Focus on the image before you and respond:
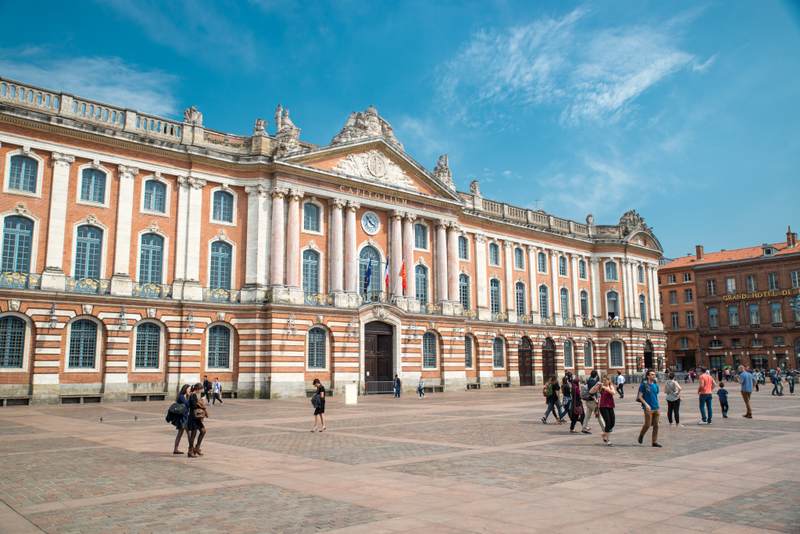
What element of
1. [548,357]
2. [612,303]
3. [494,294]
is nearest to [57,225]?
[494,294]

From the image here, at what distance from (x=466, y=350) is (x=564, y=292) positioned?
15.1 metres

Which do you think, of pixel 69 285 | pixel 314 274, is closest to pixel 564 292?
pixel 314 274

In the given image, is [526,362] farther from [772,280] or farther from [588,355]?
[772,280]

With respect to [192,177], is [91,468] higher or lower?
lower

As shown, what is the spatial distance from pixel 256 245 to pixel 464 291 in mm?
19467

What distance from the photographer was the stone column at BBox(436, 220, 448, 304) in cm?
4812

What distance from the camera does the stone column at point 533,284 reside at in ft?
192

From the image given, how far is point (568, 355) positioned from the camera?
61.0 meters

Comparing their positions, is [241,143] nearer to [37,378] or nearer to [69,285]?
[69,285]

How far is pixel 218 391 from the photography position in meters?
33.5

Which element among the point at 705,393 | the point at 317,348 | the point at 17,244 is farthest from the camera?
the point at 317,348

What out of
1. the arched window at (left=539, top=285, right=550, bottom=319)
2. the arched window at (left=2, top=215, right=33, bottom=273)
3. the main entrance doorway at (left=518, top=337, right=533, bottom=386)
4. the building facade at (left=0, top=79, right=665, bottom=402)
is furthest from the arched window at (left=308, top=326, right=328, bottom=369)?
the arched window at (left=539, top=285, right=550, bottom=319)

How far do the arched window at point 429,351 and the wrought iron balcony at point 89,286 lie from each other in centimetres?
2131

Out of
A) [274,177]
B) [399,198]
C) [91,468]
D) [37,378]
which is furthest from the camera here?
[399,198]
